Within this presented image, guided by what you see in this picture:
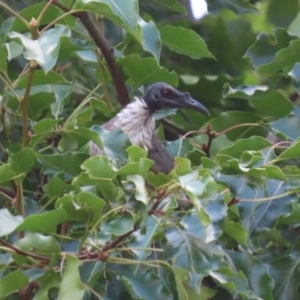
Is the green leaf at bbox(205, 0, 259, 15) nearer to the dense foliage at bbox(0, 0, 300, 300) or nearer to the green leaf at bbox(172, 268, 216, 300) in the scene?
the dense foliage at bbox(0, 0, 300, 300)

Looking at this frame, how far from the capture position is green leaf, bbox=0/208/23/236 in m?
1.85

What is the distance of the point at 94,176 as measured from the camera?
6.38 ft

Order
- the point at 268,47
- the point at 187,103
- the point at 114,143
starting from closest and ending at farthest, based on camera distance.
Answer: the point at 114,143 → the point at 268,47 → the point at 187,103

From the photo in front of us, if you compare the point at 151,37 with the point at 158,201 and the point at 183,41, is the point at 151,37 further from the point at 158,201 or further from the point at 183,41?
the point at 158,201

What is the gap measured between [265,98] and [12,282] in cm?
117

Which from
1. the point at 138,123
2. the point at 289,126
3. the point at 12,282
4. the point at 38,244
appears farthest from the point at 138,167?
the point at 138,123

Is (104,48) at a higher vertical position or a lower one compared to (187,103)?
higher

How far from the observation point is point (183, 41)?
2.87 m

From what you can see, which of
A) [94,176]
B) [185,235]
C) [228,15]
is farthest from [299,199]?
[228,15]

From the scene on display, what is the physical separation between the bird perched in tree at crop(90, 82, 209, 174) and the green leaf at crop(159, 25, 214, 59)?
1.23ft

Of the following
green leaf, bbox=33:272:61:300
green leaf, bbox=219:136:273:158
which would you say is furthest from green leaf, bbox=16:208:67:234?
green leaf, bbox=219:136:273:158

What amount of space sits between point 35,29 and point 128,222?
578 millimetres

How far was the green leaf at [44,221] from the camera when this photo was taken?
1915 mm

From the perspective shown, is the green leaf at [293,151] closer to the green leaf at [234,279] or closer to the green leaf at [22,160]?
the green leaf at [234,279]
